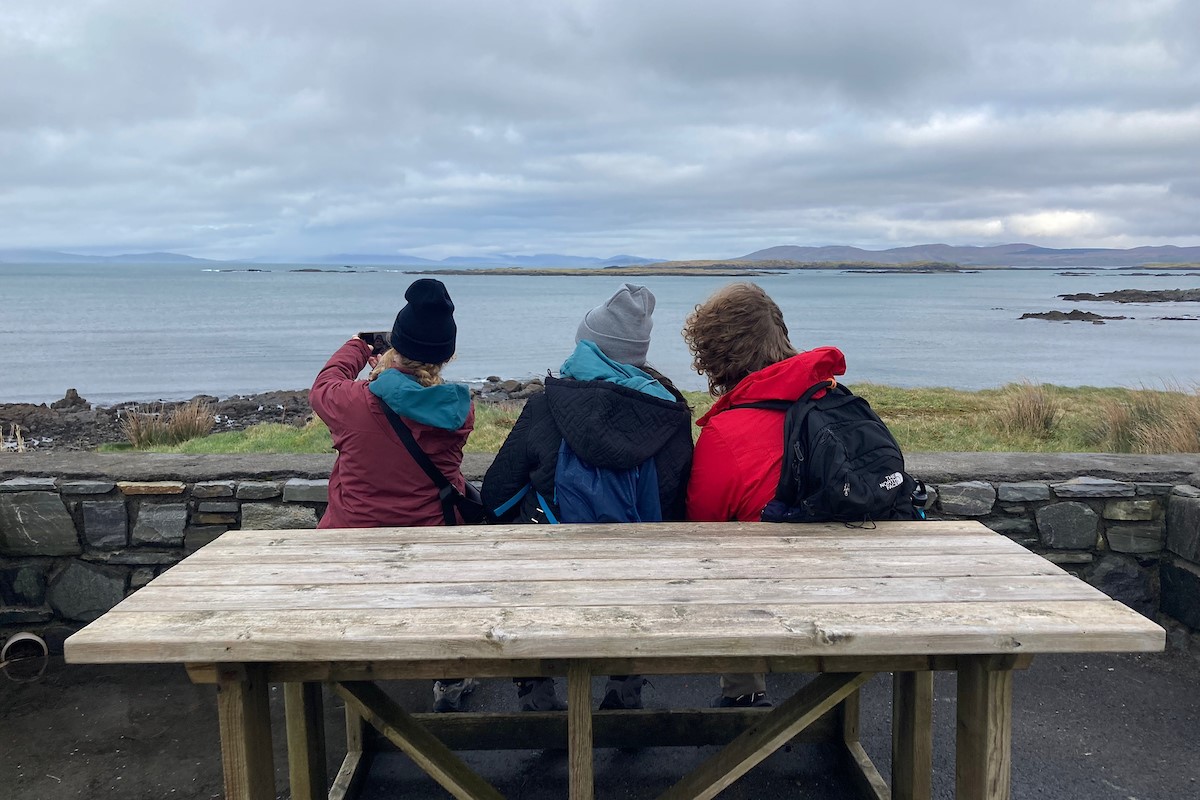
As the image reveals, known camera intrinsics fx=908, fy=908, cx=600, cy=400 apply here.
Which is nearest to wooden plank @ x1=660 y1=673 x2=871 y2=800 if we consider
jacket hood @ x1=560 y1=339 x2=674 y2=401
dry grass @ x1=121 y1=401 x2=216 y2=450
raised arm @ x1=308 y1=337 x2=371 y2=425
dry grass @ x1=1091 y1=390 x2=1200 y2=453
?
jacket hood @ x1=560 y1=339 x2=674 y2=401

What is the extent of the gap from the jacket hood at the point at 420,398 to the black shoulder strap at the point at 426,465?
29 mm

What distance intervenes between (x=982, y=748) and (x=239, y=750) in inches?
71.0

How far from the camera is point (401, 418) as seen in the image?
3.07 metres

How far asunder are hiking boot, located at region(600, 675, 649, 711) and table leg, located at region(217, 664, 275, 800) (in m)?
1.41

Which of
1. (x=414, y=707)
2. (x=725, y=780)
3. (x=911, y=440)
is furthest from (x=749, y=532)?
(x=911, y=440)

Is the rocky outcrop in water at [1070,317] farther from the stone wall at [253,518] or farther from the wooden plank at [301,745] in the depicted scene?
the wooden plank at [301,745]

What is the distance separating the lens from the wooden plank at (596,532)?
2652 millimetres

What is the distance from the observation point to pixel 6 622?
399 centimetres

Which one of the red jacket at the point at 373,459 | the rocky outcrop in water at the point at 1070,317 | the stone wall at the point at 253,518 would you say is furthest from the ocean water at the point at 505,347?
the red jacket at the point at 373,459

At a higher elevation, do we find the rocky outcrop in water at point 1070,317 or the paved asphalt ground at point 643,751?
the paved asphalt ground at point 643,751

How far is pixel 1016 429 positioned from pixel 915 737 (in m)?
7.17

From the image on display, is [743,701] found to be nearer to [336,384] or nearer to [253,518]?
[336,384]

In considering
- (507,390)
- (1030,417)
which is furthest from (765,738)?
(507,390)

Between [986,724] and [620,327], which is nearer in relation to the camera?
[986,724]
